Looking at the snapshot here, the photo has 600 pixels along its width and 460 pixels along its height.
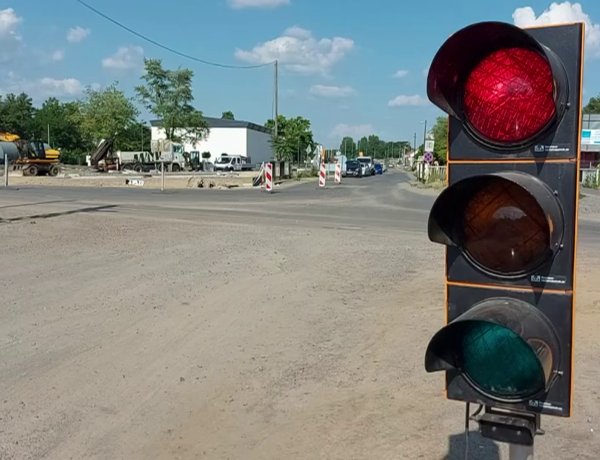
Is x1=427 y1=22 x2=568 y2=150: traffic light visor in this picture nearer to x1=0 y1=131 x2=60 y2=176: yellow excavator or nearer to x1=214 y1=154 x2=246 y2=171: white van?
x1=0 y1=131 x2=60 y2=176: yellow excavator

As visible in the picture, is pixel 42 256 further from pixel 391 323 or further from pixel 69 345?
pixel 391 323

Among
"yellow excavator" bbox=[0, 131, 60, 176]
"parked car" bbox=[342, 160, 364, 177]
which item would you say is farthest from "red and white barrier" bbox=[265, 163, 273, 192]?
"parked car" bbox=[342, 160, 364, 177]

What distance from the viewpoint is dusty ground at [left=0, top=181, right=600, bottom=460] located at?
14.3ft

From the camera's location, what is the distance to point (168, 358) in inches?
237

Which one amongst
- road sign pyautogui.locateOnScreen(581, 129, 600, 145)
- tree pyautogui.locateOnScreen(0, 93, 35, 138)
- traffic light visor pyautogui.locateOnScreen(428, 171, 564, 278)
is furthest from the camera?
Result: tree pyautogui.locateOnScreen(0, 93, 35, 138)

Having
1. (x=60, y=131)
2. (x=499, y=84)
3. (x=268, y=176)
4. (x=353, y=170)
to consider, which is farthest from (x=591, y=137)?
(x=60, y=131)

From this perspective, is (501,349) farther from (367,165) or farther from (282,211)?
(367,165)

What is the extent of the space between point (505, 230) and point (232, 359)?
433cm

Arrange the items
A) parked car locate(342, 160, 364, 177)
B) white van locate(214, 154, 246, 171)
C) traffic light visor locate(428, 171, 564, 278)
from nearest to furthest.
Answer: traffic light visor locate(428, 171, 564, 278) → parked car locate(342, 160, 364, 177) → white van locate(214, 154, 246, 171)

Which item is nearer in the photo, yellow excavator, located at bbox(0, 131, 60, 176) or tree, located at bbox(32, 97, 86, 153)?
yellow excavator, located at bbox(0, 131, 60, 176)

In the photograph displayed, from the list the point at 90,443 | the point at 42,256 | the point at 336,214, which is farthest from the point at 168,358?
the point at 336,214

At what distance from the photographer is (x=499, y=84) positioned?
6.92ft

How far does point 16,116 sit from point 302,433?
121m

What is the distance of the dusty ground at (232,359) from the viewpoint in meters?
4.36
